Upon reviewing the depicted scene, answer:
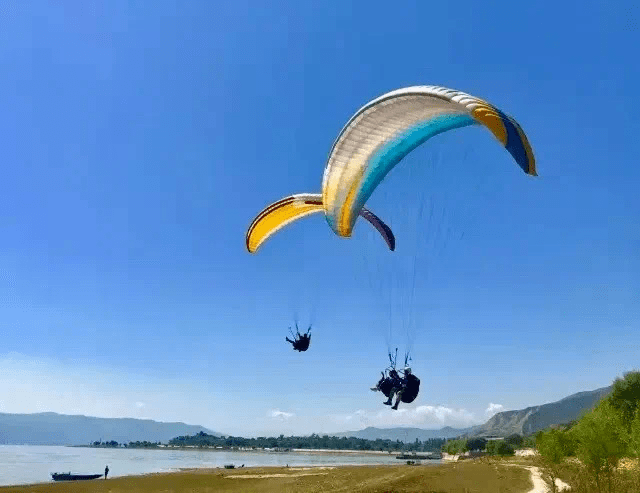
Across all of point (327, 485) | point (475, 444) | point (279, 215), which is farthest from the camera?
point (475, 444)

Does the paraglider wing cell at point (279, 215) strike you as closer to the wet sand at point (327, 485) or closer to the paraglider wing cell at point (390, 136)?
the paraglider wing cell at point (390, 136)

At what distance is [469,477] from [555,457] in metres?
9.19

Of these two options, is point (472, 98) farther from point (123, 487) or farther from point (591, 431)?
point (123, 487)

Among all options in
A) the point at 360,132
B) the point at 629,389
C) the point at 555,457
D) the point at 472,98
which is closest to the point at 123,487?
the point at 555,457

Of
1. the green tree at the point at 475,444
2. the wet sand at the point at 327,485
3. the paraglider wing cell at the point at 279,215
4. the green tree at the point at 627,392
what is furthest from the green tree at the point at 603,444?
the green tree at the point at 475,444

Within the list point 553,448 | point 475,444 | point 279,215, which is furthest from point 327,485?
point 475,444

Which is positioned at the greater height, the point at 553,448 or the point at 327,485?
the point at 553,448

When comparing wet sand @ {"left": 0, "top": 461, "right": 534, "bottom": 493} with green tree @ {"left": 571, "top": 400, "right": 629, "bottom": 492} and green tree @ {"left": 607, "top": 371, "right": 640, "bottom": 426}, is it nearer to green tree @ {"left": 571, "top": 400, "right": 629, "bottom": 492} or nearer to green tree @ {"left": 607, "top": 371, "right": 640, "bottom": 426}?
green tree @ {"left": 571, "top": 400, "right": 629, "bottom": 492}

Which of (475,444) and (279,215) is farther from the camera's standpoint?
(475,444)

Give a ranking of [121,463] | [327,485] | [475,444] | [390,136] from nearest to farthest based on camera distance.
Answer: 1. [390,136]
2. [327,485]
3. [121,463]
4. [475,444]

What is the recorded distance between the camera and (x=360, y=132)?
14.7 m

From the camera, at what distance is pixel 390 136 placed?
14703 millimetres

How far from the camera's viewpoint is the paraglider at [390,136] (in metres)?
11.4

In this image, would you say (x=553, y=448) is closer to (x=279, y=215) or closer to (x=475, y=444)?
(x=279, y=215)
